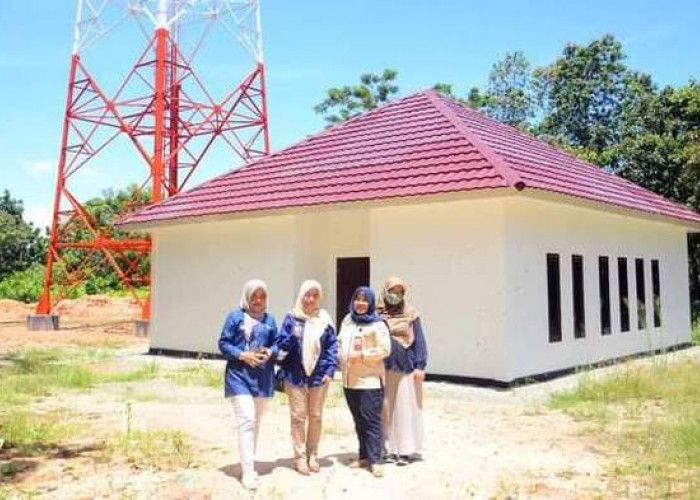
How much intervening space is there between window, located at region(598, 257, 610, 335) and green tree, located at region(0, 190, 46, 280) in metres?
38.0

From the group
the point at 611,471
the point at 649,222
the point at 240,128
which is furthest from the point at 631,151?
the point at 611,471

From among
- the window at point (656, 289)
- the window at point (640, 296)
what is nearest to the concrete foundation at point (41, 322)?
the window at point (640, 296)

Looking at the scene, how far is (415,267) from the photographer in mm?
11141

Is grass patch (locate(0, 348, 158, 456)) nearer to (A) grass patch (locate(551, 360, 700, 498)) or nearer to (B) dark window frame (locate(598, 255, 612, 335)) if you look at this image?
(A) grass patch (locate(551, 360, 700, 498))

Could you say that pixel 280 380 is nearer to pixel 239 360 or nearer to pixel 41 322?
pixel 239 360

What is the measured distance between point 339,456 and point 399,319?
4.54 ft

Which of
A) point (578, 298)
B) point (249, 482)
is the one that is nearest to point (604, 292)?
point (578, 298)

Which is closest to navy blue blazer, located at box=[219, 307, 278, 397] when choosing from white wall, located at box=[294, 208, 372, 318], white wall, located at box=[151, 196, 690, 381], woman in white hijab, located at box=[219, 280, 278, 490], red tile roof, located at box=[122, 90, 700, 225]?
woman in white hijab, located at box=[219, 280, 278, 490]

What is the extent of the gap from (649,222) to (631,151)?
9.19 m

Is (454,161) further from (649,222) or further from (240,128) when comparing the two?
(240,128)

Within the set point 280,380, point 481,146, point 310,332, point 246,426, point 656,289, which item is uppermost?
point 481,146

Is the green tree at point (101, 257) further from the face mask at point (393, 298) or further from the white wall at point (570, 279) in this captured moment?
the face mask at point (393, 298)

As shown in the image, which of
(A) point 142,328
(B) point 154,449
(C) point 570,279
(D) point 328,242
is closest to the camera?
(B) point 154,449

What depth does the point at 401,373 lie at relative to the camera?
19.6 ft
